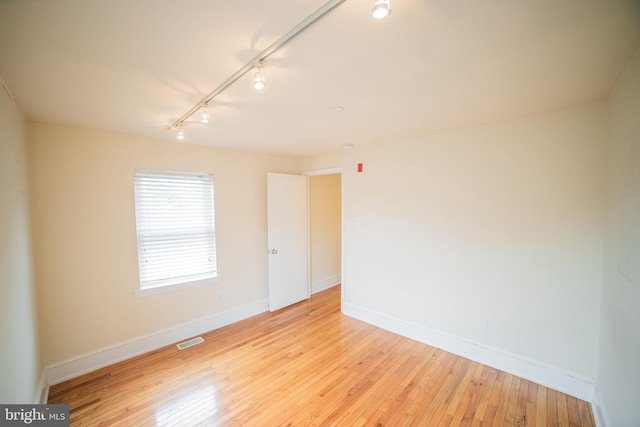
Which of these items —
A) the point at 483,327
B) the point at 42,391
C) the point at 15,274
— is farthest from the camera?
the point at 483,327

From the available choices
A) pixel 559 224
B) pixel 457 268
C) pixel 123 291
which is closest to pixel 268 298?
pixel 123 291

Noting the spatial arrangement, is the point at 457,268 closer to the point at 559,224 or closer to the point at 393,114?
the point at 559,224

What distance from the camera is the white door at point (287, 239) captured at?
3.86 meters

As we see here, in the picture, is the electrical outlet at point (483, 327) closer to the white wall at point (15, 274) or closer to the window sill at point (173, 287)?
the window sill at point (173, 287)

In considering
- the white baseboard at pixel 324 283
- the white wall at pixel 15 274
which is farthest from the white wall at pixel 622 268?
the white baseboard at pixel 324 283

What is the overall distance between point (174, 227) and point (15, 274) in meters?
1.43

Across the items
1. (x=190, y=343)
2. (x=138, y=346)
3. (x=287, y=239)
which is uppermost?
(x=287, y=239)

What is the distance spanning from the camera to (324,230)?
4.83 m

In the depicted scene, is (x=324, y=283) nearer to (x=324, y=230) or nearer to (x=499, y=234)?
(x=324, y=230)

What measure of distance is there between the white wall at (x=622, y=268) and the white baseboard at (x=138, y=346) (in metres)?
3.64

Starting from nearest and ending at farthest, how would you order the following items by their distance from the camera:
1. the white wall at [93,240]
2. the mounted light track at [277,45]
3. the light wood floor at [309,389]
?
the mounted light track at [277,45], the light wood floor at [309,389], the white wall at [93,240]

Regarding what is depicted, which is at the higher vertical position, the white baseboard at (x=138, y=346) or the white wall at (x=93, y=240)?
the white wall at (x=93, y=240)

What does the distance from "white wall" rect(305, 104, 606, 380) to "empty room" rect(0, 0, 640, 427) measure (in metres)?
0.02

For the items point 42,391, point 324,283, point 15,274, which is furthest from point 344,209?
point 42,391
